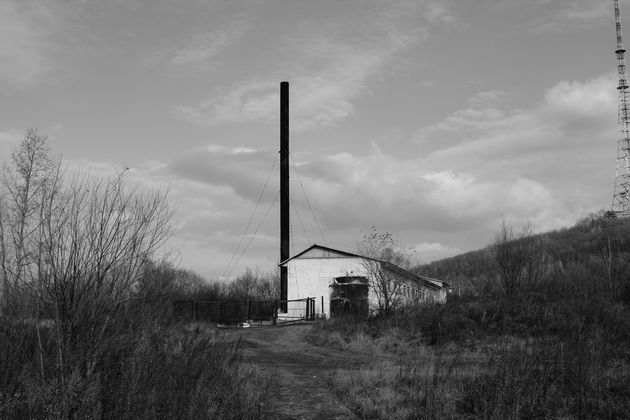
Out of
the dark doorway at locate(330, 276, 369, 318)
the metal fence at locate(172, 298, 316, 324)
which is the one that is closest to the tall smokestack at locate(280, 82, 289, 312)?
the metal fence at locate(172, 298, 316, 324)

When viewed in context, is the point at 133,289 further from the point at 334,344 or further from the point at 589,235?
the point at 589,235

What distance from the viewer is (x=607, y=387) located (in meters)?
9.56

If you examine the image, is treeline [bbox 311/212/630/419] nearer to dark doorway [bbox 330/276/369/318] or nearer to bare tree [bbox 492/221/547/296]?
bare tree [bbox 492/221/547/296]

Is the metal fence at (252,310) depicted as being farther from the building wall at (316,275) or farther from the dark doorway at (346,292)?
the dark doorway at (346,292)

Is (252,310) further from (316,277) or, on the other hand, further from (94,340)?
(94,340)

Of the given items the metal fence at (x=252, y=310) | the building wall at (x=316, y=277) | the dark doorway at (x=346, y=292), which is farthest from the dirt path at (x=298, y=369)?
the building wall at (x=316, y=277)

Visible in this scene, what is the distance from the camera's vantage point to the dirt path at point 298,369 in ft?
30.1

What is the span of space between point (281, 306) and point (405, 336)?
1586 centimetres

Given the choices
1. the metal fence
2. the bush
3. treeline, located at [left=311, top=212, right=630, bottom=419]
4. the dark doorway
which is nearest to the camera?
the bush

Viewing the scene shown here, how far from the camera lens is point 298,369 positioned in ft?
41.9

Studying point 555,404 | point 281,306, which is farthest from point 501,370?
point 281,306

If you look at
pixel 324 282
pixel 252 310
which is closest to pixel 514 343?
pixel 324 282

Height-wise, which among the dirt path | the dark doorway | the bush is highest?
the dark doorway

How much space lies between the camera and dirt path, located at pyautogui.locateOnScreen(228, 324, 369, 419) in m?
9.16
